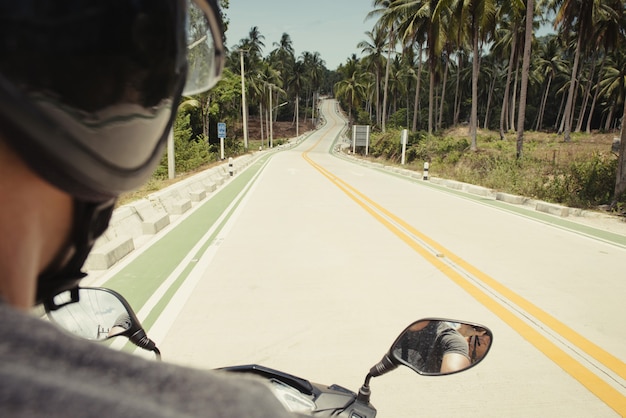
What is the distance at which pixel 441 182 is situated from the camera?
16.2 m

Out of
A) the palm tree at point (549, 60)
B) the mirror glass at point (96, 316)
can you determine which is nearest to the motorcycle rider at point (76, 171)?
the mirror glass at point (96, 316)

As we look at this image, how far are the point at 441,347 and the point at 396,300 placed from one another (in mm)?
2691

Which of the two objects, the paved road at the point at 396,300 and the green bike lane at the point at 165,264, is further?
the green bike lane at the point at 165,264

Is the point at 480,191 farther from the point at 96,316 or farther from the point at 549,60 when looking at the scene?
the point at 549,60

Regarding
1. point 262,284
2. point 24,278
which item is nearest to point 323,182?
point 262,284

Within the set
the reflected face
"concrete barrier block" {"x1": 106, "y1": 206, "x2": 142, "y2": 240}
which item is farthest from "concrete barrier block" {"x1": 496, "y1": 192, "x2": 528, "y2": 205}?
the reflected face

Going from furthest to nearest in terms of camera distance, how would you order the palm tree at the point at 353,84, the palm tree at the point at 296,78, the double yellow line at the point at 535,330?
1. the palm tree at the point at 296,78
2. the palm tree at the point at 353,84
3. the double yellow line at the point at 535,330

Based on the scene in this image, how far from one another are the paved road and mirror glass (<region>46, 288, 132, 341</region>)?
1.51m

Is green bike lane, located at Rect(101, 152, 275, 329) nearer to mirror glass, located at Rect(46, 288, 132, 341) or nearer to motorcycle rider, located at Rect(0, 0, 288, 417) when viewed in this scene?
mirror glass, located at Rect(46, 288, 132, 341)

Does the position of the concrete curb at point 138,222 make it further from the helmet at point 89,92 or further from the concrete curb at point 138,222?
the helmet at point 89,92

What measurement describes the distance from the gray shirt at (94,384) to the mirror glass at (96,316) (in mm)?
1209

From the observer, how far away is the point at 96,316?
1.50m

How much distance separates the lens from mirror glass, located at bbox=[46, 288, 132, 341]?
1433 millimetres

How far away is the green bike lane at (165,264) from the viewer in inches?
163
